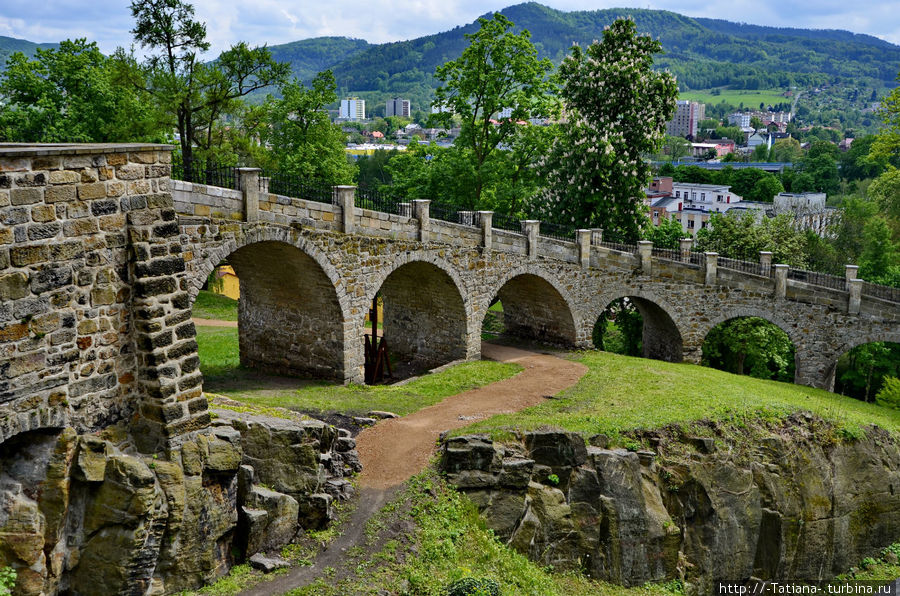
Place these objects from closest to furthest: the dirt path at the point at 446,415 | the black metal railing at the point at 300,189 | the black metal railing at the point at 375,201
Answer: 1. the dirt path at the point at 446,415
2. the black metal railing at the point at 300,189
3. the black metal railing at the point at 375,201

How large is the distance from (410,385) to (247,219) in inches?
292

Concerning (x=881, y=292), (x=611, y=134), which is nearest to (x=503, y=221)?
(x=611, y=134)

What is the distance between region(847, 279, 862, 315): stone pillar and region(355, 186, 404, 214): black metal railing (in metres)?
18.7

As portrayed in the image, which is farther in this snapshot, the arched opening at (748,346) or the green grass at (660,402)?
the arched opening at (748,346)

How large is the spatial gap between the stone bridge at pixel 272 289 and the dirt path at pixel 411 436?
2849 millimetres

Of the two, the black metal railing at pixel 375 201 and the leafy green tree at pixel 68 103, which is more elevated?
the leafy green tree at pixel 68 103

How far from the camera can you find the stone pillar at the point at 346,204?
23422 mm

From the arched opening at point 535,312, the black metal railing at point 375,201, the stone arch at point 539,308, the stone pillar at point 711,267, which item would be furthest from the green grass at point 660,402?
the black metal railing at point 375,201

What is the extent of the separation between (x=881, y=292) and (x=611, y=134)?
490 inches

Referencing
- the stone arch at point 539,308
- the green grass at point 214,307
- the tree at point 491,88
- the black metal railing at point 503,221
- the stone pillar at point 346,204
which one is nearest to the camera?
the stone pillar at point 346,204

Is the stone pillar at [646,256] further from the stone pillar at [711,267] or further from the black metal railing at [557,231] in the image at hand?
the black metal railing at [557,231]

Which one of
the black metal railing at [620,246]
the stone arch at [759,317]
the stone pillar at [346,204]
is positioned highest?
the stone pillar at [346,204]

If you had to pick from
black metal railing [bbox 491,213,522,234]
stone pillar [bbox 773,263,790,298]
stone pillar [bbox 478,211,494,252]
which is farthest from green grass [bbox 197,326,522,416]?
stone pillar [bbox 773,263,790,298]

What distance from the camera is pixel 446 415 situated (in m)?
21.8
